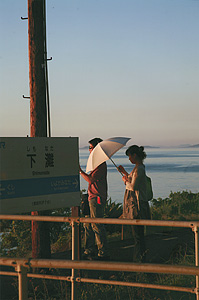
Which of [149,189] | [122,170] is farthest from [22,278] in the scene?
[122,170]

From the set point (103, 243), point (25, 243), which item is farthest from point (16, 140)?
point (25, 243)

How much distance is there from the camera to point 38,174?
6891 mm

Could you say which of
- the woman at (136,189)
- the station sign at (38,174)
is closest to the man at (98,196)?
the woman at (136,189)

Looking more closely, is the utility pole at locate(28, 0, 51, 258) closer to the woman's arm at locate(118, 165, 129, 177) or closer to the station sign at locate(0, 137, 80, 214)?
the station sign at locate(0, 137, 80, 214)

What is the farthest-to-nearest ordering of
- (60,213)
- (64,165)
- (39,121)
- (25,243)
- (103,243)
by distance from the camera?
(60,213)
(25,243)
(103,243)
(39,121)
(64,165)

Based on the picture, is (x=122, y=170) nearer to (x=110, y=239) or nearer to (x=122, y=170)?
(x=122, y=170)

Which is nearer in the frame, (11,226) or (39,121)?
(39,121)

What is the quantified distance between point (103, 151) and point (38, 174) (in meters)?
1.71

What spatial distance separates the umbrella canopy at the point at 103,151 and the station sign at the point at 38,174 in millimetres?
991

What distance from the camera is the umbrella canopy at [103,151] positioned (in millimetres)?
8305

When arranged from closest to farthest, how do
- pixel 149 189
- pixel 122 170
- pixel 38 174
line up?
pixel 38 174
pixel 149 189
pixel 122 170

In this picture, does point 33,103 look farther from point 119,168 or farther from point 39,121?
point 119,168

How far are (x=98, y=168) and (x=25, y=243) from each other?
3326mm

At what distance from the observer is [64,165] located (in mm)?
7230
